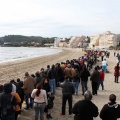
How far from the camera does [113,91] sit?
16.2 metres

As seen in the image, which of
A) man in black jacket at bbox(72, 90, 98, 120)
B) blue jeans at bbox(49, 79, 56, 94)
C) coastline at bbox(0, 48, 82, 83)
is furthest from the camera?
coastline at bbox(0, 48, 82, 83)

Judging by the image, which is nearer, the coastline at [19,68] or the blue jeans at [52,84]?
the blue jeans at [52,84]

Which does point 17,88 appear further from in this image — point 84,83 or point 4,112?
point 84,83

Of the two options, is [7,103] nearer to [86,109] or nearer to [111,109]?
[86,109]

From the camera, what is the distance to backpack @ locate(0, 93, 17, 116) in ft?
22.1

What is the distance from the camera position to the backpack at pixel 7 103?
6.73 meters

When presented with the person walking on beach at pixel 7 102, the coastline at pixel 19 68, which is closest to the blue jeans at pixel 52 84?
the person walking on beach at pixel 7 102

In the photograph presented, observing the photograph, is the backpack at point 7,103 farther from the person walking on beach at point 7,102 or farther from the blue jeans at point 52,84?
the blue jeans at point 52,84

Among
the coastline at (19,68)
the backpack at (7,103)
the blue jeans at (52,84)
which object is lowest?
the coastline at (19,68)

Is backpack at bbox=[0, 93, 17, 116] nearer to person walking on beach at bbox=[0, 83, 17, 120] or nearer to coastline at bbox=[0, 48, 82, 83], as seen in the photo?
person walking on beach at bbox=[0, 83, 17, 120]

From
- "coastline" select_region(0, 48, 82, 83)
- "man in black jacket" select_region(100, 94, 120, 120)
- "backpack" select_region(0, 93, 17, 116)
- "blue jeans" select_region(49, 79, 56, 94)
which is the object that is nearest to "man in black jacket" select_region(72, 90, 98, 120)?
"man in black jacket" select_region(100, 94, 120, 120)

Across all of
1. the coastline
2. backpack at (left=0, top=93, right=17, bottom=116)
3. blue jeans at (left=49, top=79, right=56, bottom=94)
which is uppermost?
backpack at (left=0, top=93, right=17, bottom=116)

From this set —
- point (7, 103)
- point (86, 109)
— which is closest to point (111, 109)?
point (86, 109)

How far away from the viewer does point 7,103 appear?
6.73 m
